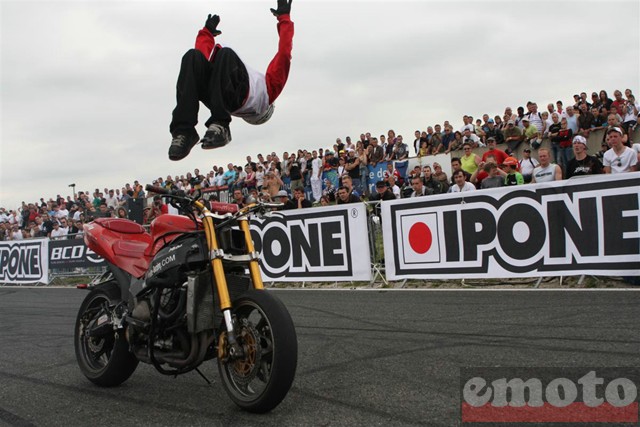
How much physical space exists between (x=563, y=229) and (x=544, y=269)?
0.63 metres

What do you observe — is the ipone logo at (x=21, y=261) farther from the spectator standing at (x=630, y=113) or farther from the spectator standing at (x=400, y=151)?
the spectator standing at (x=630, y=113)

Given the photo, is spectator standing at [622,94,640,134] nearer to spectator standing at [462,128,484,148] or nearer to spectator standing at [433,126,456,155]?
spectator standing at [462,128,484,148]

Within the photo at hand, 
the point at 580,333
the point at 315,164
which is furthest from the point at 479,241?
the point at 315,164

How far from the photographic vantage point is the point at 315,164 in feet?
62.5

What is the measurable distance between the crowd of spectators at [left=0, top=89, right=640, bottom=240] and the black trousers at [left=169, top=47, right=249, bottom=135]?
2527 mm

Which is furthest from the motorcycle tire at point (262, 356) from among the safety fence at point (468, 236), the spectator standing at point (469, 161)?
the spectator standing at point (469, 161)

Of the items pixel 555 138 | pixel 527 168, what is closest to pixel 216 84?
pixel 527 168

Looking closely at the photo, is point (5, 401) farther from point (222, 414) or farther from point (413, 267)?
point (413, 267)

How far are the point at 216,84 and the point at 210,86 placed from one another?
0.20 ft

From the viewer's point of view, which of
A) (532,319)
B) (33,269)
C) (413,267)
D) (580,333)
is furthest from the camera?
(33,269)

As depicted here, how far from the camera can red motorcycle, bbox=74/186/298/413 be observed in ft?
11.9

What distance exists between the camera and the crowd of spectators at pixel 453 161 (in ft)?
32.5

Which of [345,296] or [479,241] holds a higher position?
[479,241]

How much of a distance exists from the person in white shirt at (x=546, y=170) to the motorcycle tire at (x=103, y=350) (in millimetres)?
7340
